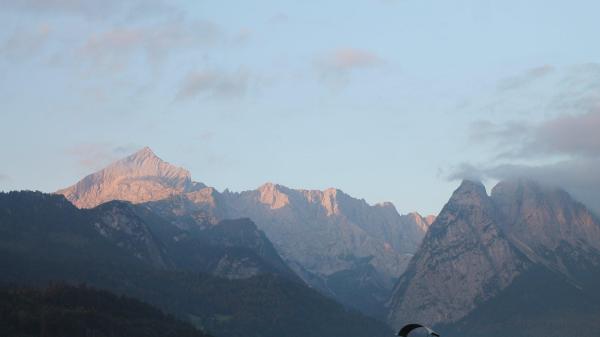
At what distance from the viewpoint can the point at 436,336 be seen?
113 meters

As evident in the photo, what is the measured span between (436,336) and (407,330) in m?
3.26

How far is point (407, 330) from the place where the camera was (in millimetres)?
111812
